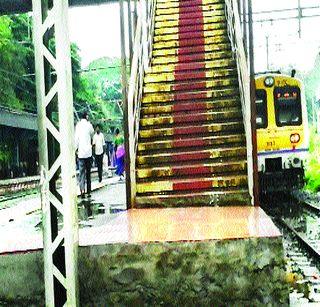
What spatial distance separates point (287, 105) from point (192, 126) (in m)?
5.67

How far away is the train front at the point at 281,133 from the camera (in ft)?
38.4

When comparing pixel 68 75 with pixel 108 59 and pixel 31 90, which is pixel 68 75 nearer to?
pixel 31 90

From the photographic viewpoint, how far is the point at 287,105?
12312mm

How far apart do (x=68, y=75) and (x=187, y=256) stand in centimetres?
180

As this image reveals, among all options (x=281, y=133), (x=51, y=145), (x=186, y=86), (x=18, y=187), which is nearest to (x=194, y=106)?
(x=186, y=86)

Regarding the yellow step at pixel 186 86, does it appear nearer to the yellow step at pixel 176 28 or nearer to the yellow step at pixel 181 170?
the yellow step at pixel 181 170

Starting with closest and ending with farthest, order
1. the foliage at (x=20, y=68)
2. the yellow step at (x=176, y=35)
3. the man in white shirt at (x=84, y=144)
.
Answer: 1. the yellow step at (x=176, y=35)
2. the man in white shirt at (x=84, y=144)
3. the foliage at (x=20, y=68)

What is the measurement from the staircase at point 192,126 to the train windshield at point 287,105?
3165mm

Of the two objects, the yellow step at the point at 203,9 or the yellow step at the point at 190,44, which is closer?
the yellow step at the point at 190,44

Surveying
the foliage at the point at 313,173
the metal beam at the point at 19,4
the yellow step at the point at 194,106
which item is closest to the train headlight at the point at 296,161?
the foliage at the point at 313,173

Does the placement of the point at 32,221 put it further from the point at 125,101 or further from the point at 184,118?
the point at 184,118

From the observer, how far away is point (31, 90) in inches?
980

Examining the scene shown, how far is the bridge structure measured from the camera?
12.0ft

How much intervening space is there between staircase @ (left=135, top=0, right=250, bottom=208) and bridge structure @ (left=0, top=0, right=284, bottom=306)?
15mm
